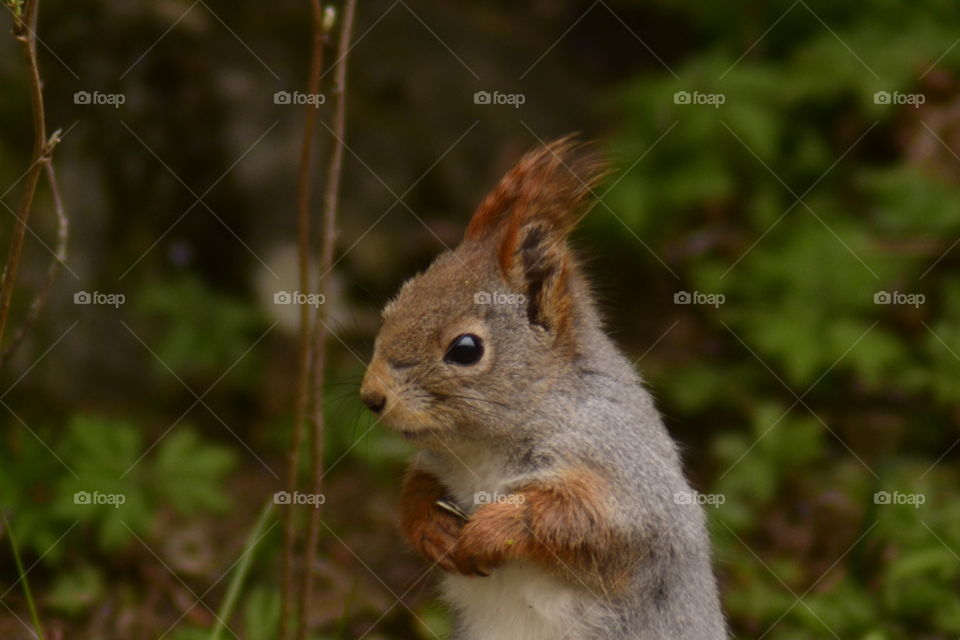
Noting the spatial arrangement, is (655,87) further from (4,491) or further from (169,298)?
(4,491)

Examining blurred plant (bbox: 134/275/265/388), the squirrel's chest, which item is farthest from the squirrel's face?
blurred plant (bbox: 134/275/265/388)

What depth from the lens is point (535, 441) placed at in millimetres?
2932

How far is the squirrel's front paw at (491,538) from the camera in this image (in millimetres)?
2816

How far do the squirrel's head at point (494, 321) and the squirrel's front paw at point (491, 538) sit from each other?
194 millimetres

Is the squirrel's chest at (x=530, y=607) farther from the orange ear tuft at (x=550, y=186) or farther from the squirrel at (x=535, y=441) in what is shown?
the orange ear tuft at (x=550, y=186)

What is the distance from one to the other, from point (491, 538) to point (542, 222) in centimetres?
77

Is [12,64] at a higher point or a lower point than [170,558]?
higher

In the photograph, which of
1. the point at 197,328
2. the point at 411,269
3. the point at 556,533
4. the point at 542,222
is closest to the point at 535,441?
the point at 556,533

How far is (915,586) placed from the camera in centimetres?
414

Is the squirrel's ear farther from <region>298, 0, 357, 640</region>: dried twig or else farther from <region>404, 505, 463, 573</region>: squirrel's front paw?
<region>404, 505, 463, 573</region>: squirrel's front paw

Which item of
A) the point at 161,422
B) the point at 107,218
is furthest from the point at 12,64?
the point at 161,422

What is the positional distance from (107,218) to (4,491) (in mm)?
1675

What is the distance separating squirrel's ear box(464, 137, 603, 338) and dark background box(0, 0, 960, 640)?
4.66ft

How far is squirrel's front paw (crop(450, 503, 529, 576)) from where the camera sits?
111 inches
